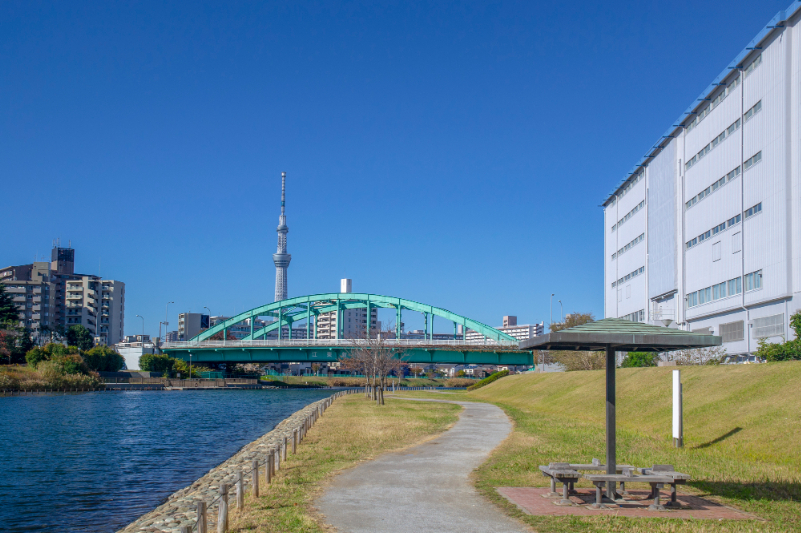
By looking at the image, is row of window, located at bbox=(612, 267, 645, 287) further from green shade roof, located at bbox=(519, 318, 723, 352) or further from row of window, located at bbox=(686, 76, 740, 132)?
green shade roof, located at bbox=(519, 318, 723, 352)

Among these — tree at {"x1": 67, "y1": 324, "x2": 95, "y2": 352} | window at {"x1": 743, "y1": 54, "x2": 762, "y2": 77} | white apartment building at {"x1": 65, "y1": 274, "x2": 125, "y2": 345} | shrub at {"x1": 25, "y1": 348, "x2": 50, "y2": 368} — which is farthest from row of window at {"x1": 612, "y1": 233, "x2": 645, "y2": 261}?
white apartment building at {"x1": 65, "y1": 274, "x2": 125, "y2": 345}

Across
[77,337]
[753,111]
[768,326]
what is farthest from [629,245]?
[77,337]

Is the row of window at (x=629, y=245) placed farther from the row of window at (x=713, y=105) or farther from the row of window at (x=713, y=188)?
the row of window at (x=713, y=105)

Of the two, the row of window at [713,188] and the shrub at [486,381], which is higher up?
the row of window at [713,188]

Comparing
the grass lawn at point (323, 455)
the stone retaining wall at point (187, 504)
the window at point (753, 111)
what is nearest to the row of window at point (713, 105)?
the window at point (753, 111)

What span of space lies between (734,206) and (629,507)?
3825 cm

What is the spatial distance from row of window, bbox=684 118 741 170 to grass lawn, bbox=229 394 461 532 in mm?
27074

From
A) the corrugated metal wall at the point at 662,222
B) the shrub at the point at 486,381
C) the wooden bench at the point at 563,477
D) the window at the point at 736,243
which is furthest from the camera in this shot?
the shrub at the point at 486,381

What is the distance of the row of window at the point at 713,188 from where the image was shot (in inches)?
1830

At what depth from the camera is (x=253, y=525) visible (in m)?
12.0

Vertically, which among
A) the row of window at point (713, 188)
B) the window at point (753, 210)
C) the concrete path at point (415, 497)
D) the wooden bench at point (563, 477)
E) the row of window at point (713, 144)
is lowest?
the concrete path at point (415, 497)

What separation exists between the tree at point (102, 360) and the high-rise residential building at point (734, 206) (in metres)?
79.3

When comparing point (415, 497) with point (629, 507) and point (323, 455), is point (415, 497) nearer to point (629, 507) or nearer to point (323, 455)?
point (629, 507)

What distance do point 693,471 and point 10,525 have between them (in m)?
16.5
